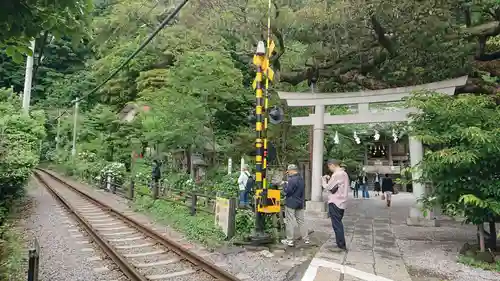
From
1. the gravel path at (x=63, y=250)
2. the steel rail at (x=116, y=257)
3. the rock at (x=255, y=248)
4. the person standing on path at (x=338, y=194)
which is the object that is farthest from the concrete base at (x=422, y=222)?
the gravel path at (x=63, y=250)

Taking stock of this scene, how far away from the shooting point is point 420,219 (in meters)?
11.1

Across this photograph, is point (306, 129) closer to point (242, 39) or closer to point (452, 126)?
point (242, 39)

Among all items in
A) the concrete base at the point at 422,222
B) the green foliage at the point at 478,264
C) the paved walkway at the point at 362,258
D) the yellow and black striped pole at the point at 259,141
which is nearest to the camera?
the paved walkway at the point at 362,258

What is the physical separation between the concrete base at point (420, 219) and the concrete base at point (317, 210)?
2.72 meters

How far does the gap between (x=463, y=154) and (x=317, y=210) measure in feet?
22.1

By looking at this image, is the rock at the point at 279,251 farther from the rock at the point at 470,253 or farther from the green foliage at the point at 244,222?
the rock at the point at 470,253

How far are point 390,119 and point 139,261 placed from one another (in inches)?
342

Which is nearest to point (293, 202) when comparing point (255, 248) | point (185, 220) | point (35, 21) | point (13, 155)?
point (255, 248)

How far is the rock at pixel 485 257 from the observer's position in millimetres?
6848

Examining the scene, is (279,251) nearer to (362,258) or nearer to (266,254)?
(266,254)

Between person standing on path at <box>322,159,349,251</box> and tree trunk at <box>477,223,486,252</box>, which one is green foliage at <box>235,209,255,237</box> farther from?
tree trunk at <box>477,223,486,252</box>

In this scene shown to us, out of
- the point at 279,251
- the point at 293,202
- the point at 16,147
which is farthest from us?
the point at 16,147

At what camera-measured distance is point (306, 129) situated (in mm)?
22078

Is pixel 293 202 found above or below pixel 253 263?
above
